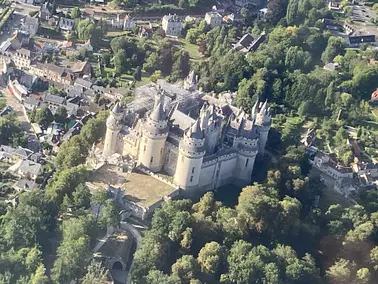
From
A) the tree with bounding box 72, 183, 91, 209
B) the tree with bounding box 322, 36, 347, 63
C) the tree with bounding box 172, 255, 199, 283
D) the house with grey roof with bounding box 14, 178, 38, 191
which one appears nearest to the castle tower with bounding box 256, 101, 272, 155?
the tree with bounding box 172, 255, 199, 283

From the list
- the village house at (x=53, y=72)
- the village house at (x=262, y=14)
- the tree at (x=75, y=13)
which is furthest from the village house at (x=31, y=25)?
the village house at (x=262, y=14)

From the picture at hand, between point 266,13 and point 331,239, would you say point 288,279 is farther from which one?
point 266,13

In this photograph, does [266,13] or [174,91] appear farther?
[266,13]

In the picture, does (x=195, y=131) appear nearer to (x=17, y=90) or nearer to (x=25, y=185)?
(x=25, y=185)

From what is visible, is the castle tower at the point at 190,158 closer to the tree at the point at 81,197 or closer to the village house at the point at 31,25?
the tree at the point at 81,197

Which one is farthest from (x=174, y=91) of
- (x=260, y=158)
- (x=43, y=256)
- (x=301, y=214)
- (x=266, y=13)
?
(x=266, y=13)

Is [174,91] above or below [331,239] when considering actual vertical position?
above

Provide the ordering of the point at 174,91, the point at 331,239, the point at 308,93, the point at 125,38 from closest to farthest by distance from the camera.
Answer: the point at 331,239 → the point at 174,91 → the point at 308,93 → the point at 125,38
